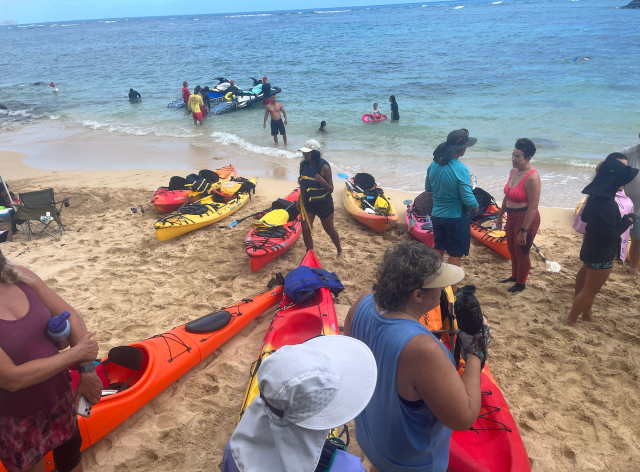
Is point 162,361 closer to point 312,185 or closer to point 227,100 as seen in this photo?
point 312,185

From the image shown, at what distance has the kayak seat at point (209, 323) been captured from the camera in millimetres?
3828

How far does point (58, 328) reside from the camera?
1901 mm

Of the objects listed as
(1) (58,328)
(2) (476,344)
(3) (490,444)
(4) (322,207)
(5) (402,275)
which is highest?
(5) (402,275)

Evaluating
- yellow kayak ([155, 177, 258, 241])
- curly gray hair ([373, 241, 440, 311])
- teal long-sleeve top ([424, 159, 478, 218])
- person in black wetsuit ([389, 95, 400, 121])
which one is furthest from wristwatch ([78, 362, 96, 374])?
person in black wetsuit ([389, 95, 400, 121])

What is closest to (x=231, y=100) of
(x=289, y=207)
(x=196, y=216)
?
(x=196, y=216)

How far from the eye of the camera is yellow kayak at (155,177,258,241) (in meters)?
6.17

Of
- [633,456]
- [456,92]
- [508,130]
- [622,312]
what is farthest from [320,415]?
[456,92]

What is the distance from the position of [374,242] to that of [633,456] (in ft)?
13.2

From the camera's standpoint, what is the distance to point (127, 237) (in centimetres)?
639

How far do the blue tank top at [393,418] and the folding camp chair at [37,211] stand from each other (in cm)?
630

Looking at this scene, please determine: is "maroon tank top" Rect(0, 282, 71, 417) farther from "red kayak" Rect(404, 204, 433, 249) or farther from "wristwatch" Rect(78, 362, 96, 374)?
"red kayak" Rect(404, 204, 433, 249)

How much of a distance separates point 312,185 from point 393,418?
12.5 ft

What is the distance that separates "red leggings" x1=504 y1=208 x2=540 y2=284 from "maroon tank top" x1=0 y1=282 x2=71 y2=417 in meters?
4.16

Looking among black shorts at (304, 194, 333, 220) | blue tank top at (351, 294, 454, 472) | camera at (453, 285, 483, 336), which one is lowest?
black shorts at (304, 194, 333, 220)
